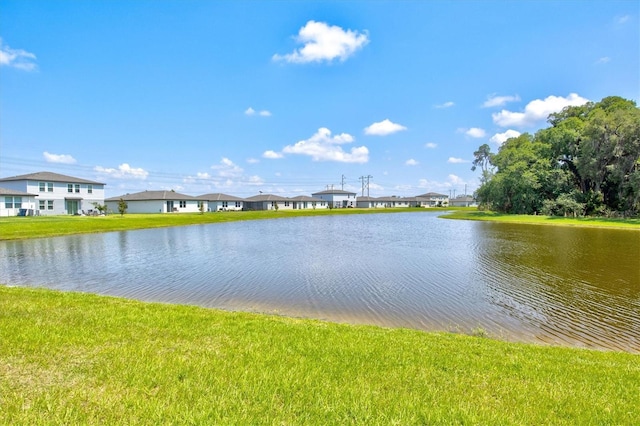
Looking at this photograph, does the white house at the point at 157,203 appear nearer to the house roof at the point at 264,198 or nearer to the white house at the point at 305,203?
the house roof at the point at 264,198

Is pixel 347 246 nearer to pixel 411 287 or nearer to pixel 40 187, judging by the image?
pixel 411 287

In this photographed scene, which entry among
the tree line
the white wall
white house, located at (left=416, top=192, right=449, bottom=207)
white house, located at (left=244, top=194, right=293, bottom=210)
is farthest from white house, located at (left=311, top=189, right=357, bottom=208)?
the white wall

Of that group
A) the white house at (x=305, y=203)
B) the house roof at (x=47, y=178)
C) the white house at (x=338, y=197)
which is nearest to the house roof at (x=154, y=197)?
the house roof at (x=47, y=178)

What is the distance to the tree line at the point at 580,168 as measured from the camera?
43.1 metres

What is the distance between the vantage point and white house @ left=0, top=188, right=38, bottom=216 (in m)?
42.9

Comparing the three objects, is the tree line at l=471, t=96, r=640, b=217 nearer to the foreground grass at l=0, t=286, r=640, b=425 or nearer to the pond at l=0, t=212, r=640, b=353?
the pond at l=0, t=212, r=640, b=353

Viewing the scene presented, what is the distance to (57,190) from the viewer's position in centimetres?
5009

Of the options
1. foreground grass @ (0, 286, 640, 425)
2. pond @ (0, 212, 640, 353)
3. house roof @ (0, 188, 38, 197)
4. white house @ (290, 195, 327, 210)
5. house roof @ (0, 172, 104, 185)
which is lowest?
pond @ (0, 212, 640, 353)

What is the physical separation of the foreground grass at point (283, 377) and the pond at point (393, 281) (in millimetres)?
2603

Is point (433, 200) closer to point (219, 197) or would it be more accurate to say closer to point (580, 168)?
point (219, 197)

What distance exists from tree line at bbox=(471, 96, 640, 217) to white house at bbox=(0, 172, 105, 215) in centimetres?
6924

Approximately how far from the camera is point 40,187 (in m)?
48.3

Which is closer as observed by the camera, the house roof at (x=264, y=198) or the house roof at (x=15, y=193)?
the house roof at (x=15, y=193)

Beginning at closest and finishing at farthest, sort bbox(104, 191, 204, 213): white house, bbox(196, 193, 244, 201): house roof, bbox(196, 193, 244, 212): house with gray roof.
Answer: bbox(104, 191, 204, 213): white house, bbox(196, 193, 244, 212): house with gray roof, bbox(196, 193, 244, 201): house roof
